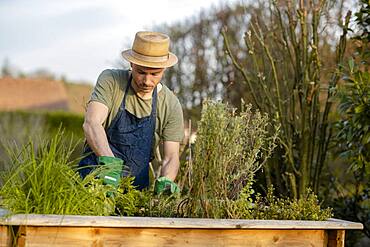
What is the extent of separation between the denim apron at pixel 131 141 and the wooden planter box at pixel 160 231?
1073mm

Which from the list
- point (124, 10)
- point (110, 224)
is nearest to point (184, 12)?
point (124, 10)

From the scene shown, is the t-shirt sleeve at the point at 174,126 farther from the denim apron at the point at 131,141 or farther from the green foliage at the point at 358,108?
the green foliage at the point at 358,108

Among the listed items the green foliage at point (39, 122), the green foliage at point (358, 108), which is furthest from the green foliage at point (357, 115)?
the green foliage at point (39, 122)

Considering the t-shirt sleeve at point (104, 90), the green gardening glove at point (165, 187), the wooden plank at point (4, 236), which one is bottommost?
the green gardening glove at point (165, 187)

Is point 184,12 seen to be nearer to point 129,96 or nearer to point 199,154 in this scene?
point 129,96

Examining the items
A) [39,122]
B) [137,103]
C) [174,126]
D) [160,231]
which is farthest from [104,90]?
[39,122]

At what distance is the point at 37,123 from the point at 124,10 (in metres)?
6.06

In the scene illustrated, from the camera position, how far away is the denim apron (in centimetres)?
448

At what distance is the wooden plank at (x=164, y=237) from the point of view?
10.7ft

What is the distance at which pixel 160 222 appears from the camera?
11.1 feet

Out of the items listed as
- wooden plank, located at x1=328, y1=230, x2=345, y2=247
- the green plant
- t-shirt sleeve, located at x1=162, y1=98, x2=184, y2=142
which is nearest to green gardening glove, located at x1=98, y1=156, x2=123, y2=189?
t-shirt sleeve, located at x1=162, y1=98, x2=184, y2=142

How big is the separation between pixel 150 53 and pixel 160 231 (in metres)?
1.22

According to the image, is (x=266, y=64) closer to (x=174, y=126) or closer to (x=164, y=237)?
(x=174, y=126)

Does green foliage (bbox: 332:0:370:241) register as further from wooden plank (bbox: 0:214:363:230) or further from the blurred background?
wooden plank (bbox: 0:214:363:230)
